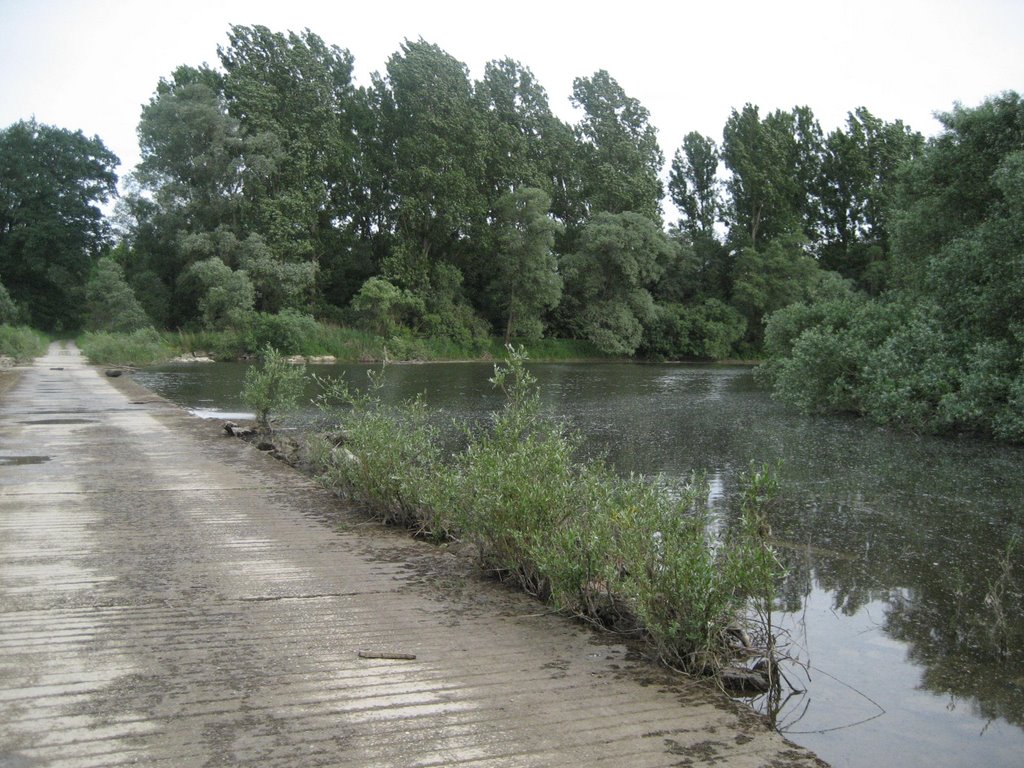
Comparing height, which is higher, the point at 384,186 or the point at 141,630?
the point at 384,186

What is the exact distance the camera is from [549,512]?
539cm

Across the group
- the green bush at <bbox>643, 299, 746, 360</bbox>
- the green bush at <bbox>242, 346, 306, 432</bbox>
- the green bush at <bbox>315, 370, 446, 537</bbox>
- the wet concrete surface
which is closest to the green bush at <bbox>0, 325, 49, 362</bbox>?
the green bush at <bbox>242, 346, 306, 432</bbox>

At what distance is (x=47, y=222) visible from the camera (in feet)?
189

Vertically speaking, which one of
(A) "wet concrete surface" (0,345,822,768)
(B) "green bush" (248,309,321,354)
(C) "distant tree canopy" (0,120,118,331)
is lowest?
(A) "wet concrete surface" (0,345,822,768)

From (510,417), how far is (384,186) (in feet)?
173

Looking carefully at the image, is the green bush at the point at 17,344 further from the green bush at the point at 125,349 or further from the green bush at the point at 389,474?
the green bush at the point at 389,474

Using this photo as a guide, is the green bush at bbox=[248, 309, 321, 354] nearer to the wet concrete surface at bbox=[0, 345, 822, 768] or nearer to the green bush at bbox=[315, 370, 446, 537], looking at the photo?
the green bush at bbox=[315, 370, 446, 537]

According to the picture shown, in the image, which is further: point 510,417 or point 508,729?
point 510,417

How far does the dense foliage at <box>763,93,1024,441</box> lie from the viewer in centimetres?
1584

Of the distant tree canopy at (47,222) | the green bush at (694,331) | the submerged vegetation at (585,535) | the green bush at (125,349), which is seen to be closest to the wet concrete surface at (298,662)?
the submerged vegetation at (585,535)

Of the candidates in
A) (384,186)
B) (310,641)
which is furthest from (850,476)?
(384,186)

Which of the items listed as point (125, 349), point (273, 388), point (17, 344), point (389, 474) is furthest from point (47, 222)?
point (389, 474)

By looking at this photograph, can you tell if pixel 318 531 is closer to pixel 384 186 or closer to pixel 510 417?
pixel 510 417

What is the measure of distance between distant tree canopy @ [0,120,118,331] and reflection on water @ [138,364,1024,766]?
A: 164 feet
